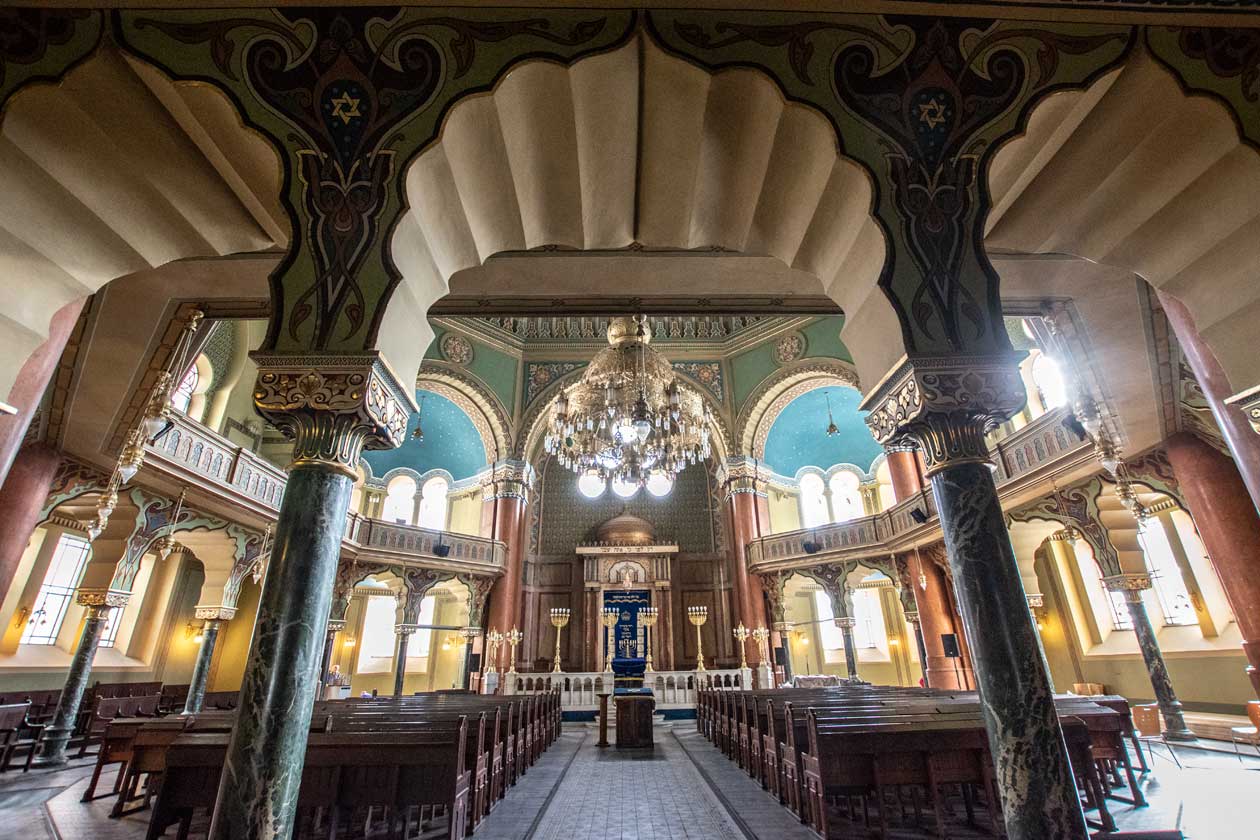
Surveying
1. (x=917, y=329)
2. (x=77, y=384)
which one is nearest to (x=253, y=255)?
(x=77, y=384)

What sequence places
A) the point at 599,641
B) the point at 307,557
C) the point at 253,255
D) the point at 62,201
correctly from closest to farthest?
the point at 307,557, the point at 62,201, the point at 253,255, the point at 599,641

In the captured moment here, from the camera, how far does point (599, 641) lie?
669 inches

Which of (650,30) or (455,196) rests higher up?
(650,30)

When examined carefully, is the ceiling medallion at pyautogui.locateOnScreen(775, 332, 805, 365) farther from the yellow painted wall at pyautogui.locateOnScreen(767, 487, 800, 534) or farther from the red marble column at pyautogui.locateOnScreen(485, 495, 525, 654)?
the red marble column at pyautogui.locateOnScreen(485, 495, 525, 654)

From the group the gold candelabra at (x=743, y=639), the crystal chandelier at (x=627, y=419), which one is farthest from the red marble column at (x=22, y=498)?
the gold candelabra at (x=743, y=639)

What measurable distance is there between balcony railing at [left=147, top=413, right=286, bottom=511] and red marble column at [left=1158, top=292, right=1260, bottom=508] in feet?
34.4

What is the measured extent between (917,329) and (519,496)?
15.5 meters

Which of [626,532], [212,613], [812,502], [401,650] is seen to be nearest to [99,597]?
[212,613]

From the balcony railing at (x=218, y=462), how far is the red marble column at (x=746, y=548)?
12277mm

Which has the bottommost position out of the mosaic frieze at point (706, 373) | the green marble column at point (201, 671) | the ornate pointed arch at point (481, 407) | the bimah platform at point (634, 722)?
the bimah platform at point (634, 722)

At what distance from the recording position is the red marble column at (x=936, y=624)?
1171 cm

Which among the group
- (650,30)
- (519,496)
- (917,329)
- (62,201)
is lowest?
(917,329)

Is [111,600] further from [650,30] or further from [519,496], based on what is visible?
[650,30]

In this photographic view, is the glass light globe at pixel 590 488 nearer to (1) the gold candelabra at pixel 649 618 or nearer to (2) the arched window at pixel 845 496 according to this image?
(1) the gold candelabra at pixel 649 618
